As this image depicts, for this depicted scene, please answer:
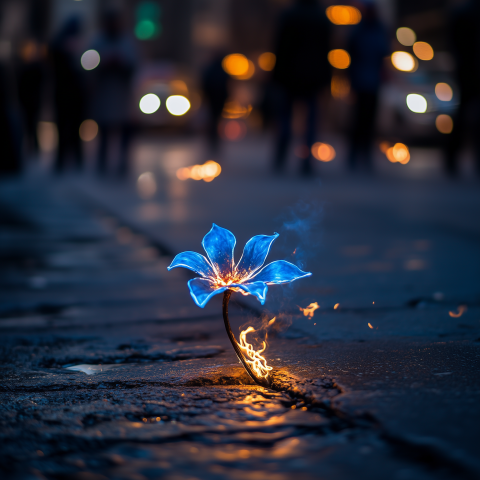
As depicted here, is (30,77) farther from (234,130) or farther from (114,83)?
(234,130)

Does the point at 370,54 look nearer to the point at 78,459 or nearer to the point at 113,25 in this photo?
the point at 113,25

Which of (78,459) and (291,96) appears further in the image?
(291,96)

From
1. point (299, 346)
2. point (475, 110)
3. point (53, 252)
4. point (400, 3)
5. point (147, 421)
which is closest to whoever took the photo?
point (147, 421)

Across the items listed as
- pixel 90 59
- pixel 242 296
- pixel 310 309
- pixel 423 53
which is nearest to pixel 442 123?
pixel 423 53

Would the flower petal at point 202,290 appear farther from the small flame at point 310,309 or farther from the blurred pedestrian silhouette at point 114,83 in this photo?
the blurred pedestrian silhouette at point 114,83

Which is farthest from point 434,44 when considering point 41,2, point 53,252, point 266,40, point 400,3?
point 53,252

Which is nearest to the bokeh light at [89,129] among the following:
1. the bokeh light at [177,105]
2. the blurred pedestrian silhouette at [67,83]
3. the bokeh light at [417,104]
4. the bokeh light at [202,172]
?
the bokeh light at [177,105]

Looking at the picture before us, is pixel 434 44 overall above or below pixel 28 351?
above
